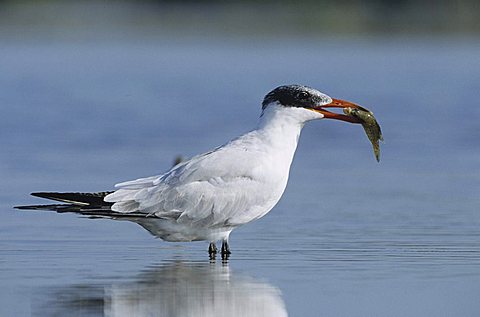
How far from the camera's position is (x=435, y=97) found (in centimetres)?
2627

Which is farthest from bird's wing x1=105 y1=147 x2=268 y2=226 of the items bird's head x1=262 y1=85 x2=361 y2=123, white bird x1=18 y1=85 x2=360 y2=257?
bird's head x1=262 y1=85 x2=361 y2=123

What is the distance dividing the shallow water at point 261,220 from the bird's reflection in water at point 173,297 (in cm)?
2

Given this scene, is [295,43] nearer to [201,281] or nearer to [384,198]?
[384,198]

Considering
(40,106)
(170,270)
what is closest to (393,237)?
(170,270)

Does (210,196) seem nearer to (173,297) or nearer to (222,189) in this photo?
(222,189)

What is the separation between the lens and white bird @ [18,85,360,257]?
376 inches

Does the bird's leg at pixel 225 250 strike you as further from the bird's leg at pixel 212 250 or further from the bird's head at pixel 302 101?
the bird's head at pixel 302 101

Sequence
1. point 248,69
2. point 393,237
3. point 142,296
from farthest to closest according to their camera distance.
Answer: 1. point 248,69
2. point 393,237
3. point 142,296

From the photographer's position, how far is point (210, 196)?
31.4 ft

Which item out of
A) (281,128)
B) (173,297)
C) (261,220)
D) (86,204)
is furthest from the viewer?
(261,220)

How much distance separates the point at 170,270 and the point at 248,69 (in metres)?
26.2

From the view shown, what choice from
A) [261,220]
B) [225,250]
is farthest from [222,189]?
[261,220]

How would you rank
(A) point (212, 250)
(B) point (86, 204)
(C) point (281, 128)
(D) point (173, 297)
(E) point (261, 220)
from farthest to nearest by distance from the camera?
(E) point (261, 220) → (A) point (212, 250) → (C) point (281, 128) → (B) point (86, 204) → (D) point (173, 297)

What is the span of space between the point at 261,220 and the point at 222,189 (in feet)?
6.51
